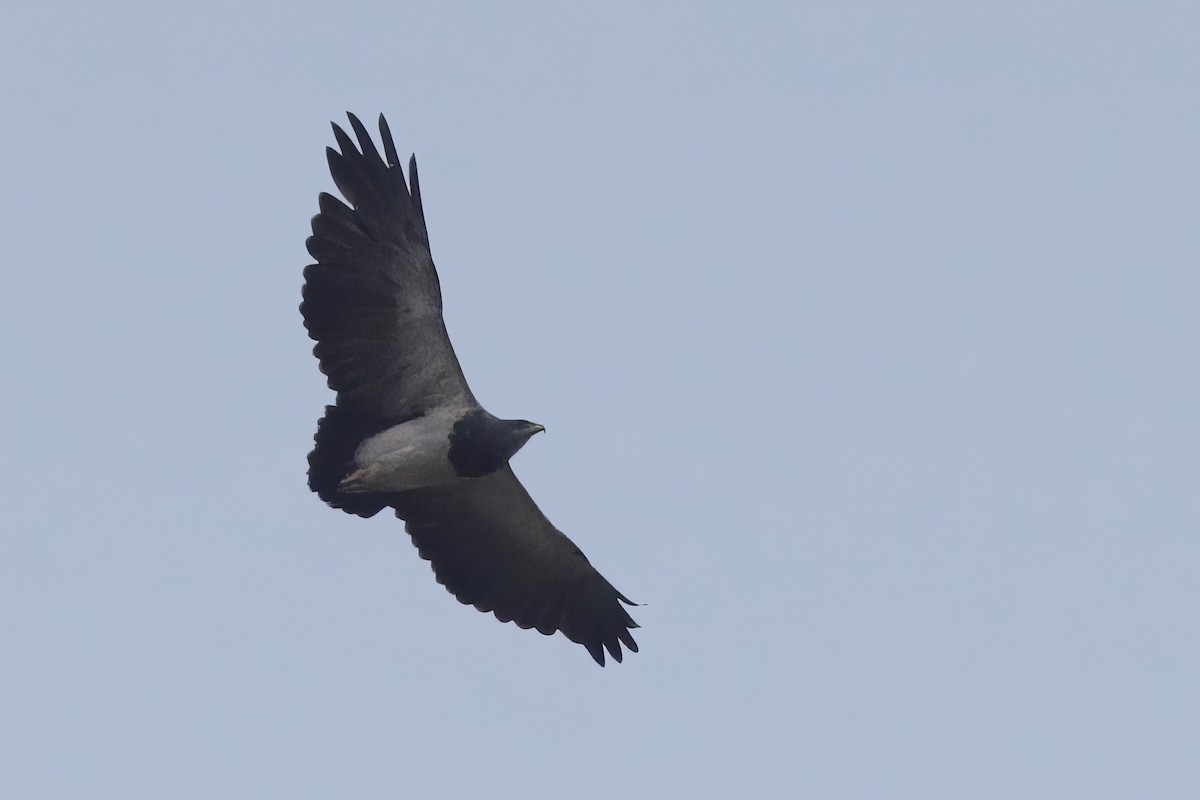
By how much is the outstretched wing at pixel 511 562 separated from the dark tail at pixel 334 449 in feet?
3.96

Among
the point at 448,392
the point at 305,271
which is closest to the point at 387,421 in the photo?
the point at 448,392

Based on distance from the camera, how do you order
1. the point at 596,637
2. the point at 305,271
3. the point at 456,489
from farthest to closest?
the point at 596,637 → the point at 456,489 → the point at 305,271

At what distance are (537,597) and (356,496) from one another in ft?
9.88

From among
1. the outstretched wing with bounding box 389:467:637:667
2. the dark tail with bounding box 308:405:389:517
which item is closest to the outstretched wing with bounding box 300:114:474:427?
the dark tail with bounding box 308:405:389:517

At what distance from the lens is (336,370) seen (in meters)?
18.1

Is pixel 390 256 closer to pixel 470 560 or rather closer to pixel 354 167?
pixel 354 167

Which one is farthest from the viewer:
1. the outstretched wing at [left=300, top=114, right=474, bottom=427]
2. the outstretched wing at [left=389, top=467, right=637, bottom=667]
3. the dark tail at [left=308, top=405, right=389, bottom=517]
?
the outstretched wing at [left=389, top=467, right=637, bottom=667]

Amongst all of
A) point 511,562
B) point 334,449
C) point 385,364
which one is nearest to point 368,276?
point 385,364

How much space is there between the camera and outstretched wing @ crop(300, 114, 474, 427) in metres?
17.8

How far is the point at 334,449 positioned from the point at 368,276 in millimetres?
1860

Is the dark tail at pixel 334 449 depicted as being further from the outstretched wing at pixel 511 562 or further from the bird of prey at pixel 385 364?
the outstretched wing at pixel 511 562

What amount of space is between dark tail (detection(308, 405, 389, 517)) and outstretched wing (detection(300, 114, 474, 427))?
0.18 m

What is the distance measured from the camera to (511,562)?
2047cm

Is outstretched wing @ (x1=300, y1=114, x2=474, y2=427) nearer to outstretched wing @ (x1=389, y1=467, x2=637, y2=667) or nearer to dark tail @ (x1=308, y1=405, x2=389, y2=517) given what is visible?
dark tail @ (x1=308, y1=405, x2=389, y2=517)
